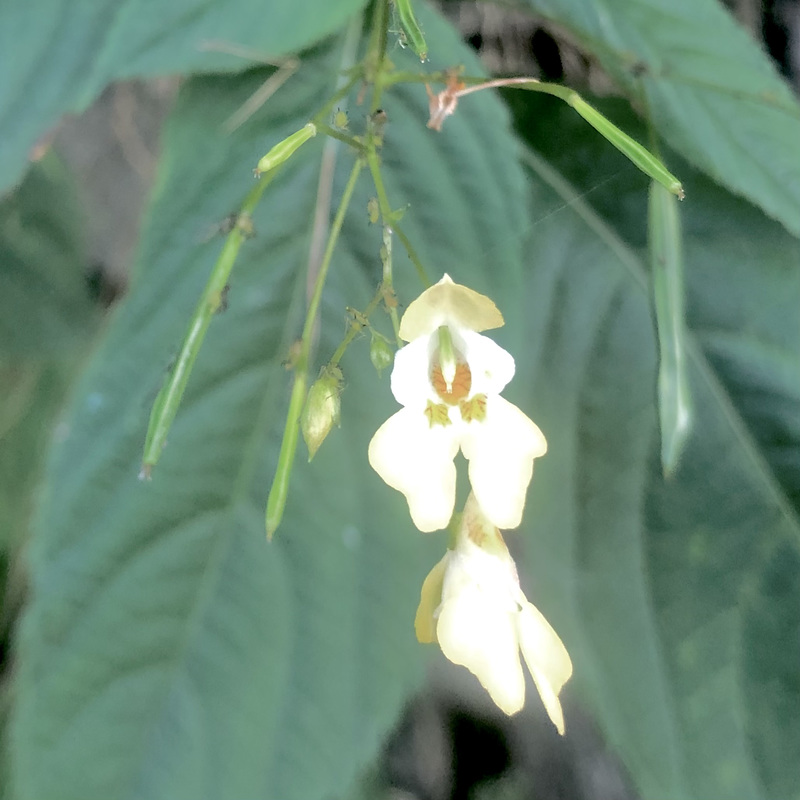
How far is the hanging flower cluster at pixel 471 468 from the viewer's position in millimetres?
301

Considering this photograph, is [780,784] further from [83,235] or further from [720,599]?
[83,235]

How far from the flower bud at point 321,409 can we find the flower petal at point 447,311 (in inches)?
1.6

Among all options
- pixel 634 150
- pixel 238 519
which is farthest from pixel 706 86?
pixel 238 519

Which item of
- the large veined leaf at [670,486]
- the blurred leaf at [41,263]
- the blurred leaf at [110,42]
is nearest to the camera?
the blurred leaf at [110,42]

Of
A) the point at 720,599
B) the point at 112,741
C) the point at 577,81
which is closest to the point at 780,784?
the point at 720,599

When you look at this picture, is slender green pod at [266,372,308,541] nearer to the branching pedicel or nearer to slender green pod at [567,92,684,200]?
the branching pedicel

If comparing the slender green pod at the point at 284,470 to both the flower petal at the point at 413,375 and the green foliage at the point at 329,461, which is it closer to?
the flower petal at the point at 413,375

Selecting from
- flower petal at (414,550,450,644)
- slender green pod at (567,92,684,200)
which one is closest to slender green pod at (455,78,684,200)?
slender green pod at (567,92,684,200)

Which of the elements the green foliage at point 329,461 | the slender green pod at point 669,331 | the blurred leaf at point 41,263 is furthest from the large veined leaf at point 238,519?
the blurred leaf at point 41,263

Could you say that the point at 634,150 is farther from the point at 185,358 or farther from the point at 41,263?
the point at 41,263

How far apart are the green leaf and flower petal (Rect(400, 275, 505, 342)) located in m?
0.25

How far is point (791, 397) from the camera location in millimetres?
550

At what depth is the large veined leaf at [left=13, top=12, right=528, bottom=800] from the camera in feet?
1.63

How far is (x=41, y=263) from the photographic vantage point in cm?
78
